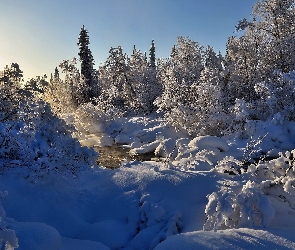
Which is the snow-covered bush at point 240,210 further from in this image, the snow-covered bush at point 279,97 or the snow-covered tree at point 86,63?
the snow-covered tree at point 86,63

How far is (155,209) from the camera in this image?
712cm

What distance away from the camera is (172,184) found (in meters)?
8.16

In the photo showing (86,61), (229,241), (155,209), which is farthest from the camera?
(86,61)

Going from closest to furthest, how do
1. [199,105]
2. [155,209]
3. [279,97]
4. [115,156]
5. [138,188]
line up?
1. [155,209]
2. [138,188]
3. [115,156]
4. [279,97]
5. [199,105]

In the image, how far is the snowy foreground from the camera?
203 inches

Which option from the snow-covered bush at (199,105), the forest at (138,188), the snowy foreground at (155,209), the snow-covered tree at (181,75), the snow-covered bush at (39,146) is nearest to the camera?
the snowy foreground at (155,209)

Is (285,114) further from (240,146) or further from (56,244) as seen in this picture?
(56,244)

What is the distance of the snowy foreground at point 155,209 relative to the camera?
5160mm

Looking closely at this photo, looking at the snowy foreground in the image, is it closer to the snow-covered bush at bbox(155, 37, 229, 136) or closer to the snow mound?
the snow mound

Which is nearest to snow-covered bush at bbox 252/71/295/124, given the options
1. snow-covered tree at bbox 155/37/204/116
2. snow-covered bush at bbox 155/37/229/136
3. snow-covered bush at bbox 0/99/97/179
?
snow-covered bush at bbox 155/37/229/136

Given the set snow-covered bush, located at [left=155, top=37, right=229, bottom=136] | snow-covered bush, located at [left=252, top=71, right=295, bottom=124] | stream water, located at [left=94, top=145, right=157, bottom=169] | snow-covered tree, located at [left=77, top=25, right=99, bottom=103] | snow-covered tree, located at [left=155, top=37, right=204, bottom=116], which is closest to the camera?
stream water, located at [left=94, top=145, right=157, bottom=169]

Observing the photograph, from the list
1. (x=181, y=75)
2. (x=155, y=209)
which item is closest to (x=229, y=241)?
(x=155, y=209)

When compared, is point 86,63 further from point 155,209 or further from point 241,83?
point 155,209

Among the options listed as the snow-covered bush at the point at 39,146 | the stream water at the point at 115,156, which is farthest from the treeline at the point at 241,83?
the snow-covered bush at the point at 39,146
